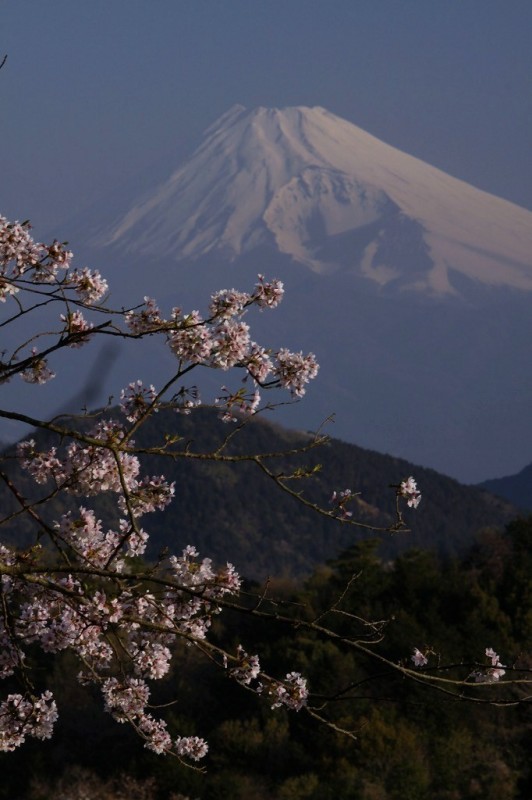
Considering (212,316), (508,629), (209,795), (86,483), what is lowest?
(209,795)

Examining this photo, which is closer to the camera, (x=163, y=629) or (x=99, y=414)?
(x=163, y=629)

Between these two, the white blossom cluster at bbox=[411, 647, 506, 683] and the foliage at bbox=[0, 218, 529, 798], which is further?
the white blossom cluster at bbox=[411, 647, 506, 683]

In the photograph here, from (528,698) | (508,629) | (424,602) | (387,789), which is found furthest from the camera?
(424,602)

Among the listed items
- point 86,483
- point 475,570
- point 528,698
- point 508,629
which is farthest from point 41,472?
point 475,570

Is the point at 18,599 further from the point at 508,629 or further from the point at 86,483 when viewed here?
the point at 508,629

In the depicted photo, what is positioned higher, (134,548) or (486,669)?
(134,548)

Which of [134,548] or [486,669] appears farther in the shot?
[134,548]

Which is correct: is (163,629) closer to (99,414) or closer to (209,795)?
(99,414)

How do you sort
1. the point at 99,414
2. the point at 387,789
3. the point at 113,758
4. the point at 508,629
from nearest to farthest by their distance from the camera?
the point at 99,414 → the point at 387,789 → the point at 113,758 → the point at 508,629

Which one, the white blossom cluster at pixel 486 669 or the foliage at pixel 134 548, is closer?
the foliage at pixel 134 548

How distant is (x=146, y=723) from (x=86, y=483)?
65.3 inches

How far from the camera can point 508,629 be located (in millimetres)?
53375

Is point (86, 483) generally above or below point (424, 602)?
below

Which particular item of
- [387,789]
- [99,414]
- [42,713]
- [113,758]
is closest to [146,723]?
[42,713]
